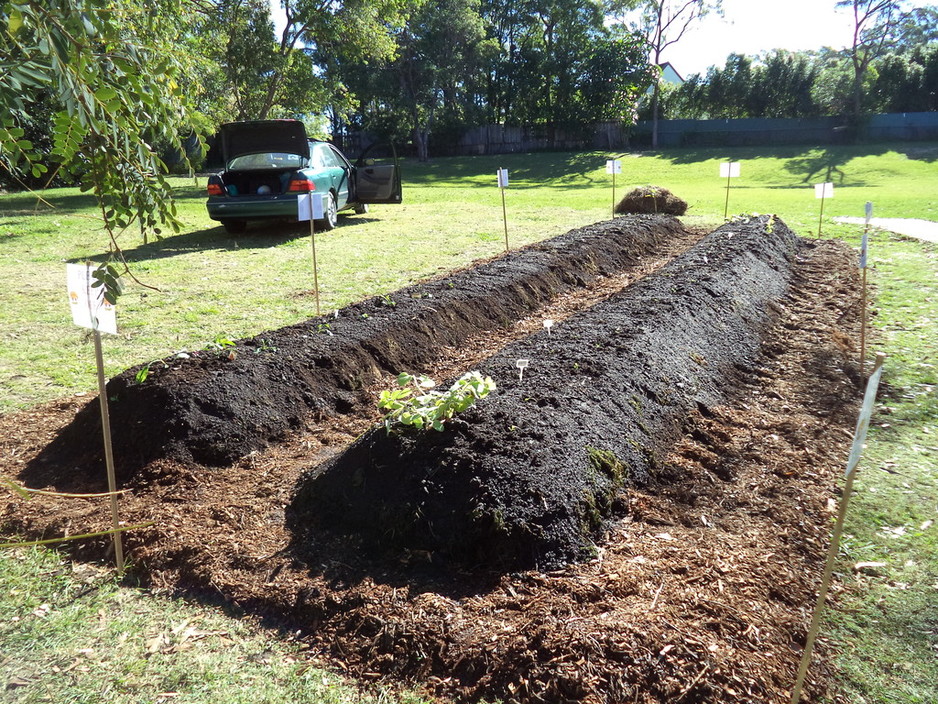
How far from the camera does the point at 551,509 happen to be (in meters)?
3.37

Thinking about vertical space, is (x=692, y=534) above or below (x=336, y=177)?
below

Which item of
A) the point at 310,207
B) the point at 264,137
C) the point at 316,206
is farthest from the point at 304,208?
the point at 264,137

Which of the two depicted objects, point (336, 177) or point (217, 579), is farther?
point (336, 177)

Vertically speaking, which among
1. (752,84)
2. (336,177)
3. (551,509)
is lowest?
(551,509)

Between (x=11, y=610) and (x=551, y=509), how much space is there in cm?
244

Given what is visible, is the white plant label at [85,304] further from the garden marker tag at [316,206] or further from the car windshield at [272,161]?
the car windshield at [272,161]

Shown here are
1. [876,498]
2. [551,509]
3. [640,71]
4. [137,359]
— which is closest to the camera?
[551,509]

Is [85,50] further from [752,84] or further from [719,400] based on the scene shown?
[752,84]

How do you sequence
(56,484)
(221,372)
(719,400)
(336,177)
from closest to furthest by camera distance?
(56,484) < (221,372) < (719,400) < (336,177)

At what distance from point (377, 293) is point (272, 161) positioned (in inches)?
203

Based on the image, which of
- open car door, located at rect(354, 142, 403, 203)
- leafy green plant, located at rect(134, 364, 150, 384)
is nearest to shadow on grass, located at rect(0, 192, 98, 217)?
open car door, located at rect(354, 142, 403, 203)

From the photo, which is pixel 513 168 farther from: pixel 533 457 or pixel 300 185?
pixel 533 457

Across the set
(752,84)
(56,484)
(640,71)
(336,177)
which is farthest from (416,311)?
(752,84)

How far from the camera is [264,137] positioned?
12945mm
